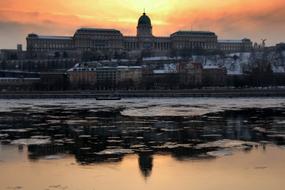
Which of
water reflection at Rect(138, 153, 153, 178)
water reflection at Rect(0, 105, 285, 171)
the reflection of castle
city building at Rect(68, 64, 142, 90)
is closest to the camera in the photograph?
water reflection at Rect(138, 153, 153, 178)

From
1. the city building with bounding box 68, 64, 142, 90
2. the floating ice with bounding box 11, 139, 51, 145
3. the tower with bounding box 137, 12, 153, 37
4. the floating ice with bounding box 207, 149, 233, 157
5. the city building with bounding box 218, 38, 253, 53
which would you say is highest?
the tower with bounding box 137, 12, 153, 37

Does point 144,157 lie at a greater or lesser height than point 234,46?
lesser

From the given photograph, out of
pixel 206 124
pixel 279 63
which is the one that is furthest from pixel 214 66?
pixel 206 124

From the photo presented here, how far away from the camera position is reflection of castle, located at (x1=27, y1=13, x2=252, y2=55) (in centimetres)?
13925

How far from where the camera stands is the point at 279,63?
115 metres

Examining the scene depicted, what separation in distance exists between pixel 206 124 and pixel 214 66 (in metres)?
80.2

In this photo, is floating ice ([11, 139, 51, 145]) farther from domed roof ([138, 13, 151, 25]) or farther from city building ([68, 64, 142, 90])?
domed roof ([138, 13, 151, 25])

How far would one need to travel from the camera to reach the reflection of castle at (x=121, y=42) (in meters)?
139

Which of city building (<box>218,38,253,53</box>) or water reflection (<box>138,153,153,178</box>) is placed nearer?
water reflection (<box>138,153,153,178</box>)

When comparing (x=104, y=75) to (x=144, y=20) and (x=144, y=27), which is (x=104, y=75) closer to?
(x=144, y=27)

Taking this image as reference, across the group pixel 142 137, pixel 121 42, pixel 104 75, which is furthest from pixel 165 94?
pixel 121 42

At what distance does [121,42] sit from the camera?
14338 centimetres

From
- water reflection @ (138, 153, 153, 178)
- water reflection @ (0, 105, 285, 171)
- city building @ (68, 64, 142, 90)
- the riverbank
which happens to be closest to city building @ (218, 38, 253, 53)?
city building @ (68, 64, 142, 90)

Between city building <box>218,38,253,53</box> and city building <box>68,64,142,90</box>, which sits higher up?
city building <box>218,38,253,53</box>
